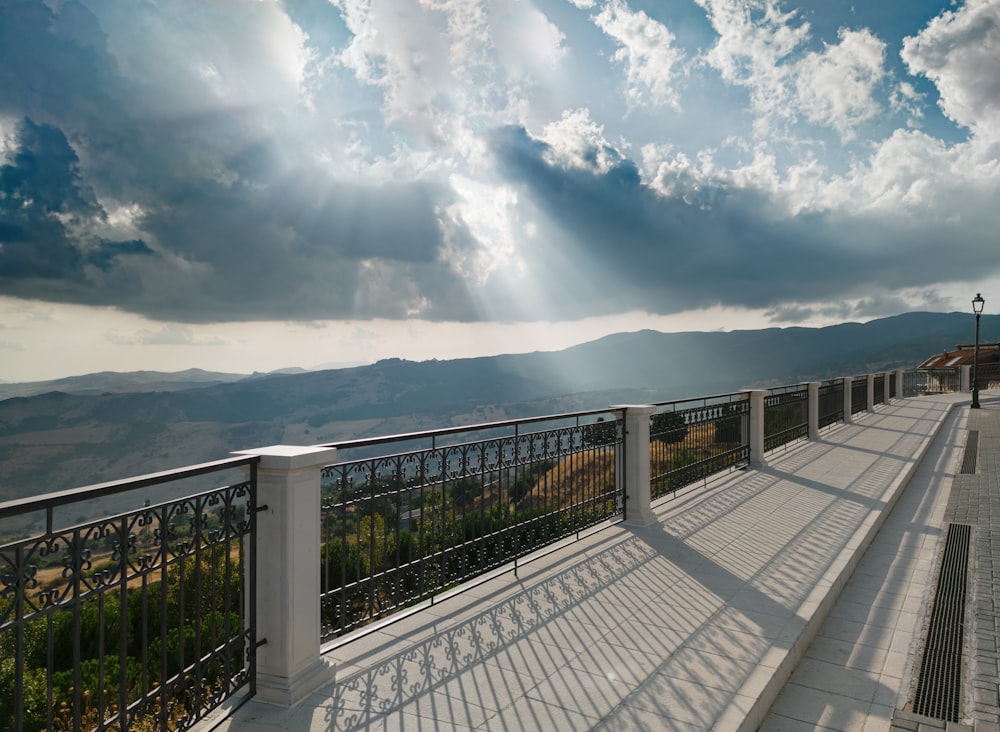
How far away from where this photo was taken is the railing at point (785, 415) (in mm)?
12375

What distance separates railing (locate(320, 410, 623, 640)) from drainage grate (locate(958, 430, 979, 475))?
9.21 metres

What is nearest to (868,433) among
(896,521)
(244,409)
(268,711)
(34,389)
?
(896,521)

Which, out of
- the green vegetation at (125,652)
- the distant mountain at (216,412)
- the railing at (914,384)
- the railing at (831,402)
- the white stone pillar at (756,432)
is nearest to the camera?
the green vegetation at (125,652)

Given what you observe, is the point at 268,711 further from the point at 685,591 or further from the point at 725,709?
the point at 685,591

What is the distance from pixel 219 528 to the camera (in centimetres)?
324

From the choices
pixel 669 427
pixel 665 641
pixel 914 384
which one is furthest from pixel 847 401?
pixel 914 384

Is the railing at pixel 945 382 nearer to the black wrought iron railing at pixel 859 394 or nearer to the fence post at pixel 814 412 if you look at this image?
the black wrought iron railing at pixel 859 394

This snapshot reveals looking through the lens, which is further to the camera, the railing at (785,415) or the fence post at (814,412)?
the fence post at (814,412)

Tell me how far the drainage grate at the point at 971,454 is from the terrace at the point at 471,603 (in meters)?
5.63

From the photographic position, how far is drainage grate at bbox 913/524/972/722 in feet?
11.9

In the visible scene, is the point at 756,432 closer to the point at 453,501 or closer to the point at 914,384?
the point at 453,501

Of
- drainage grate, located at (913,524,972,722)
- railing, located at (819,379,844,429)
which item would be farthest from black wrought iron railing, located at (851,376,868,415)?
drainage grate, located at (913,524,972,722)

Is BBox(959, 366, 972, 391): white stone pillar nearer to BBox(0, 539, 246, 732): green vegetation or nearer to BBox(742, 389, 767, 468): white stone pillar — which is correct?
BBox(742, 389, 767, 468): white stone pillar

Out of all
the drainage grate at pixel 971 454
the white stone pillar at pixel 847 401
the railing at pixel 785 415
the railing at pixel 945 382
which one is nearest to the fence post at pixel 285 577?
the railing at pixel 785 415
